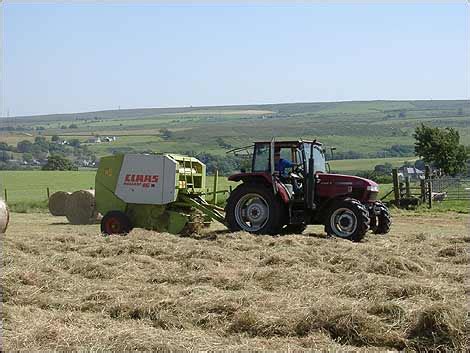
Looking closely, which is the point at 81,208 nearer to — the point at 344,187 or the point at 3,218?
the point at 3,218

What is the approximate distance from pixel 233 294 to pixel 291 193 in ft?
21.6

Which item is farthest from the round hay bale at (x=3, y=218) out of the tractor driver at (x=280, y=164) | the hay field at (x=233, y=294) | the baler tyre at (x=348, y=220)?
the baler tyre at (x=348, y=220)

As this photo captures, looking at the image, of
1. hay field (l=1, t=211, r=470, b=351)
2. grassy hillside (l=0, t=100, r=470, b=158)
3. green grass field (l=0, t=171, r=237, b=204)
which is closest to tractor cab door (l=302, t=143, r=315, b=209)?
hay field (l=1, t=211, r=470, b=351)

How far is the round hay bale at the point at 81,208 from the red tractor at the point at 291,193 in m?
7.91

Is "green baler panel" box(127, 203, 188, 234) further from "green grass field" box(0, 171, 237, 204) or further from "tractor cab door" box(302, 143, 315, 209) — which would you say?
"green grass field" box(0, 171, 237, 204)

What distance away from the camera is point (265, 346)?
6.15 m

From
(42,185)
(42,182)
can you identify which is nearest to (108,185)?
(42,185)

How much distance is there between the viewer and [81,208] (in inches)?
854

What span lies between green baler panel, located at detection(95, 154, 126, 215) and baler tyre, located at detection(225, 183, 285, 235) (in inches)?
94.8

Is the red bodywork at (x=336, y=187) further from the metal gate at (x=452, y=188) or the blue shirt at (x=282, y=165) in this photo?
the metal gate at (x=452, y=188)

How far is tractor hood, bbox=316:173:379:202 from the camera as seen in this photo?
14.1 metres

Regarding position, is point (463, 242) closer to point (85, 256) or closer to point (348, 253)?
point (348, 253)

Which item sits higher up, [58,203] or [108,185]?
[108,185]

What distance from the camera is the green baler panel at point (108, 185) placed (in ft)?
51.3
